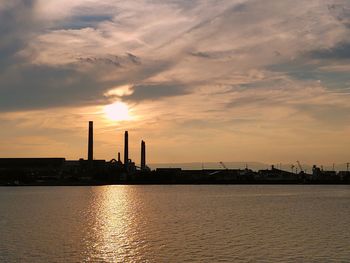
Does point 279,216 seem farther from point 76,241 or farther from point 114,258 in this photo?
point 114,258

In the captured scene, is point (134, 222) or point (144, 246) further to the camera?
point (134, 222)

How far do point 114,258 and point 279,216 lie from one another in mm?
44256

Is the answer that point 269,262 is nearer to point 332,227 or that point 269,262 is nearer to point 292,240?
point 292,240

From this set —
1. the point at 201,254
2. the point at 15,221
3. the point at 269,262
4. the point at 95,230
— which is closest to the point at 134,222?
the point at 95,230

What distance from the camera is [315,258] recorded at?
137 feet

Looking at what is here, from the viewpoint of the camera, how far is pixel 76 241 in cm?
5200

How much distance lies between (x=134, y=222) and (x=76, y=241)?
21.1 metres

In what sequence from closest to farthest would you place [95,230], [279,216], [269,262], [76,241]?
[269,262], [76,241], [95,230], [279,216]

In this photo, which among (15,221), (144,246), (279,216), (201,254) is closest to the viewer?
(201,254)

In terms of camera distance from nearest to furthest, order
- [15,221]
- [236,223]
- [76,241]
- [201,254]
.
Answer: [201,254], [76,241], [236,223], [15,221]

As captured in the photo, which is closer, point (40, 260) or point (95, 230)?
point (40, 260)

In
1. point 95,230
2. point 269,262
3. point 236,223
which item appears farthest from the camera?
point 236,223

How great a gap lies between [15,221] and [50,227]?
37.6ft

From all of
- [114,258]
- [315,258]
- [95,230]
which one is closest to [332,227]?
[315,258]
